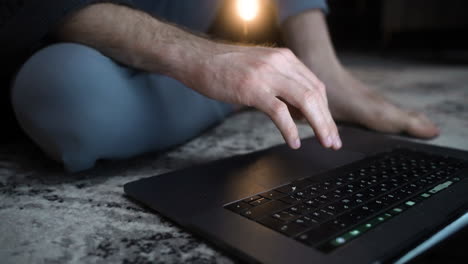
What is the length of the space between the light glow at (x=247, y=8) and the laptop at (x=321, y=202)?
76 cm

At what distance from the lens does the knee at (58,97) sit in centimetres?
69

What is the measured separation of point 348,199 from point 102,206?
0.38m

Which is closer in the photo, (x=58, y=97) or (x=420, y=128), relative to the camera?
(x=58, y=97)

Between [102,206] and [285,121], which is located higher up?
[285,121]

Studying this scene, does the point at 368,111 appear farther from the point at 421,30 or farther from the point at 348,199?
the point at 421,30

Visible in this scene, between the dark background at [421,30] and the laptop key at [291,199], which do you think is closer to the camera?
the laptop key at [291,199]

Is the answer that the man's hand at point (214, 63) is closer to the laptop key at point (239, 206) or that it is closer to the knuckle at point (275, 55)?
the knuckle at point (275, 55)

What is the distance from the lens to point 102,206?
2.09 feet

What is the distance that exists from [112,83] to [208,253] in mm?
394

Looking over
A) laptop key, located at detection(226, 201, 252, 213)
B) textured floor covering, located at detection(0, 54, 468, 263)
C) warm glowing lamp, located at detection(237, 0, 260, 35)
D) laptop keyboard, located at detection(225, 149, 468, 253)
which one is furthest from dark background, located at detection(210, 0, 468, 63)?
laptop key, located at detection(226, 201, 252, 213)

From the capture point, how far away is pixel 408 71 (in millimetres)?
2332

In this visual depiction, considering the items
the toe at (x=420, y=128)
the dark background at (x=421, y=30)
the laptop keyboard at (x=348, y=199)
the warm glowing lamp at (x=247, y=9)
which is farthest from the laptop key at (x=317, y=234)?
the dark background at (x=421, y=30)

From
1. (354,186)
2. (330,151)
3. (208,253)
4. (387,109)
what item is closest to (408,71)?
(387,109)

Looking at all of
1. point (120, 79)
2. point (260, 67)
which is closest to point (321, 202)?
point (260, 67)
